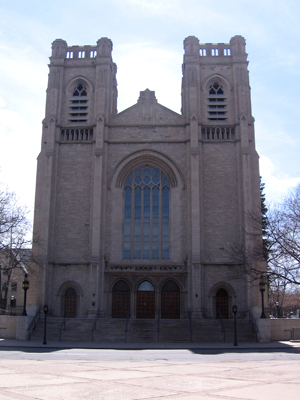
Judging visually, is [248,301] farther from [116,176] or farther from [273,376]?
[273,376]

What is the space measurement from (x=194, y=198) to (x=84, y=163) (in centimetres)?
935

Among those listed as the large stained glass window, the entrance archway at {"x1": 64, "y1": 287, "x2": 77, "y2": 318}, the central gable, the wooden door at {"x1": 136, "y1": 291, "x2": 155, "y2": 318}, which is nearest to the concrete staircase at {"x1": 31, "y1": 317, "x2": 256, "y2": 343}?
the entrance archway at {"x1": 64, "y1": 287, "x2": 77, "y2": 318}

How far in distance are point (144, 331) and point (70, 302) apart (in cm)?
829

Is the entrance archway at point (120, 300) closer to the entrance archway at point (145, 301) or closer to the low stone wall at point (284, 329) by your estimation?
the entrance archway at point (145, 301)

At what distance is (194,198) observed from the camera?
3409cm

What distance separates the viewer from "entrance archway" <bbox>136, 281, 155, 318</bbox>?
34.1 m

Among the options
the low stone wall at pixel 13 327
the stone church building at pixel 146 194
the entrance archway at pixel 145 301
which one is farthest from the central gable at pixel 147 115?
the low stone wall at pixel 13 327

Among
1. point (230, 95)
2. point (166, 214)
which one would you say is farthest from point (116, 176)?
point (230, 95)

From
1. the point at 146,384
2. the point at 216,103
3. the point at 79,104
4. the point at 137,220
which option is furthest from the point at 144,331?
the point at 146,384

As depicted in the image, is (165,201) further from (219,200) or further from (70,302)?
(70,302)

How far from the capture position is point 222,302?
1326 inches

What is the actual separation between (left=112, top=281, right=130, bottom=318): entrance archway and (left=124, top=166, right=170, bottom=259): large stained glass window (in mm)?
2341

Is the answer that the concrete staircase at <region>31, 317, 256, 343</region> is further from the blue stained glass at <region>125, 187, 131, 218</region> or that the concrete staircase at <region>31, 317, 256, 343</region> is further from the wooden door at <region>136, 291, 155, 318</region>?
the blue stained glass at <region>125, 187, 131, 218</region>

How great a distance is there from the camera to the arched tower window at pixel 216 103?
37.2m
